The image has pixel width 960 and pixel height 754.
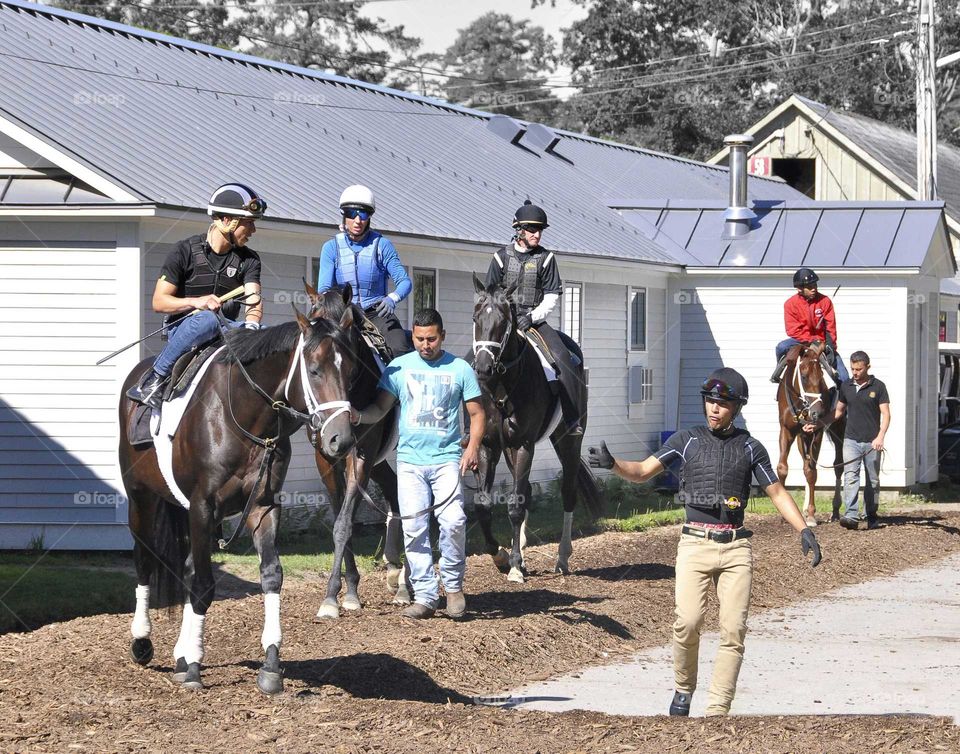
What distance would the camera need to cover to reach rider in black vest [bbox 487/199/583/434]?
13523 mm

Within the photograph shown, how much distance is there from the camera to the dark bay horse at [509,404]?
12.3 metres

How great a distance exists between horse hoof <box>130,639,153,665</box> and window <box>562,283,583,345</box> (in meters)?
15.2

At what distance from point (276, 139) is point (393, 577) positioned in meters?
9.70

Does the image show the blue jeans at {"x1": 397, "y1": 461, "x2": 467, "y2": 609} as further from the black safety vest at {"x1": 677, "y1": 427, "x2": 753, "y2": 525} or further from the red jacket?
the red jacket

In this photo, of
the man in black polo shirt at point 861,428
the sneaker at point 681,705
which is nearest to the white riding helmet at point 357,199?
the sneaker at point 681,705

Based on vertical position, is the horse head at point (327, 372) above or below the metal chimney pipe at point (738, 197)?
below

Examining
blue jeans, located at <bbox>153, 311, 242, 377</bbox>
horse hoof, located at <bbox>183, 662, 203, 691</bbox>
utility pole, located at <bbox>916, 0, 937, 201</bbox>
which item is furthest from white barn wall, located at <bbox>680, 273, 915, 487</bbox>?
horse hoof, located at <bbox>183, 662, 203, 691</bbox>

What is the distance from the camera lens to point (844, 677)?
407 inches

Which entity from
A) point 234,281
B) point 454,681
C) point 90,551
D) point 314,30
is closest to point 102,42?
point 90,551

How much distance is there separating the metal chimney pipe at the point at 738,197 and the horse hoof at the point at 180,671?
67.1ft

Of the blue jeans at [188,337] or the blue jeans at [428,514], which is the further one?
the blue jeans at [428,514]

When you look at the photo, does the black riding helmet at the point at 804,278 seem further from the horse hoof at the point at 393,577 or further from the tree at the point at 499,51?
the tree at the point at 499,51

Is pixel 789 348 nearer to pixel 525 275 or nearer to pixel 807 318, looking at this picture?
pixel 807 318

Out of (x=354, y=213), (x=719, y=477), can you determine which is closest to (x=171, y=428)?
(x=354, y=213)
